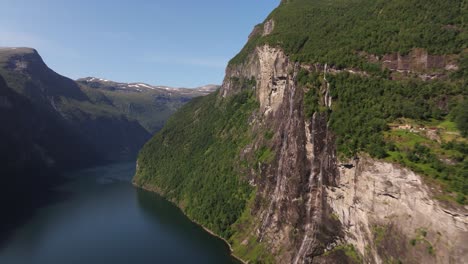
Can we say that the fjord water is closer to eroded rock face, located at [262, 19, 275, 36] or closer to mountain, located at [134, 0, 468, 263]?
mountain, located at [134, 0, 468, 263]

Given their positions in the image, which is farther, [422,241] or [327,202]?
[327,202]

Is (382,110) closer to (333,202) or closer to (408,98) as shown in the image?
(408,98)

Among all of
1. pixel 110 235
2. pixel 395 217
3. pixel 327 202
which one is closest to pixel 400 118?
pixel 395 217

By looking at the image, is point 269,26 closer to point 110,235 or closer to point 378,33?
point 378,33

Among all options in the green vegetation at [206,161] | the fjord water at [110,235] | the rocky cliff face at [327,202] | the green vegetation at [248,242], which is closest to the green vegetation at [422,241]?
the rocky cliff face at [327,202]

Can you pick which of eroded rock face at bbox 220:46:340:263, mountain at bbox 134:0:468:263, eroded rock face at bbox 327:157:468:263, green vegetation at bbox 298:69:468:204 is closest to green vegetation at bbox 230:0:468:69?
Answer: mountain at bbox 134:0:468:263

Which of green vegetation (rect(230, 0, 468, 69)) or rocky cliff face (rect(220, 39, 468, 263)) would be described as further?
green vegetation (rect(230, 0, 468, 69))

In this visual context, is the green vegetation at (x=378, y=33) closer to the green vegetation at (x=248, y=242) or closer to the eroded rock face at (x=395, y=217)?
the eroded rock face at (x=395, y=217)
